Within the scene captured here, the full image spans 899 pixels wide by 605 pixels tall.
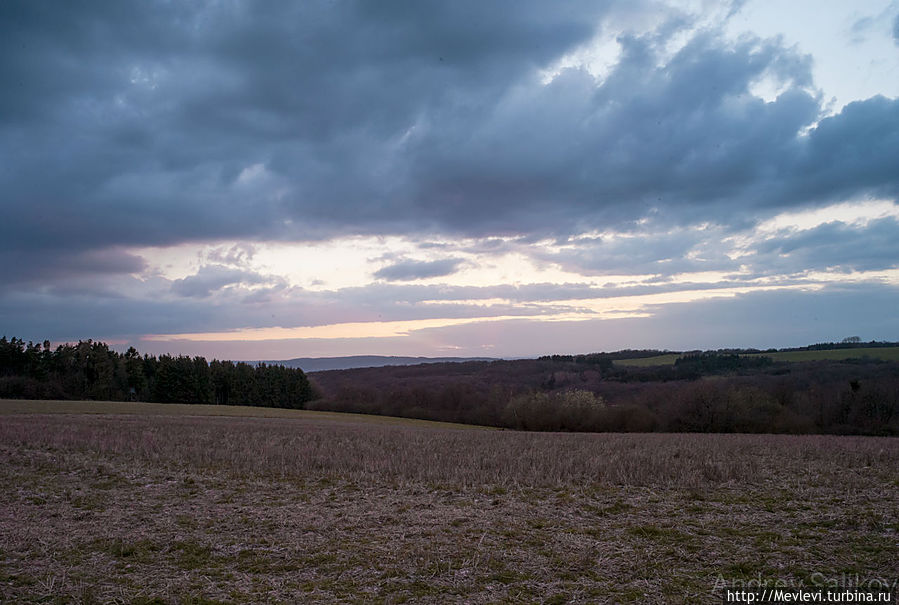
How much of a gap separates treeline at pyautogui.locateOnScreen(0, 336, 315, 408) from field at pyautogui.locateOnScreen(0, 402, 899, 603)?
2592 inches

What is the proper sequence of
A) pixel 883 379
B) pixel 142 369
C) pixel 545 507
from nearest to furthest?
pixel 545 507
pixel 883 379
pixel 142 369

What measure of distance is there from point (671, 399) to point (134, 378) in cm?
7494

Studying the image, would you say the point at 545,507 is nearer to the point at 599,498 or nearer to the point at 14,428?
the point at 599,498

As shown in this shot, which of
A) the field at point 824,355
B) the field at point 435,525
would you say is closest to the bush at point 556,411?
the field at point 435,525

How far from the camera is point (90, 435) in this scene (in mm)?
21031

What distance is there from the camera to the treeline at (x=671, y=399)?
147 ft

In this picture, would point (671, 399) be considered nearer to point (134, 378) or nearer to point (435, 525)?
point (435, 525)

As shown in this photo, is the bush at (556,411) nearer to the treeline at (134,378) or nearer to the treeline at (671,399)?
the treeline at (671,399)

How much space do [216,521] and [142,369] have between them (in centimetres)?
8467

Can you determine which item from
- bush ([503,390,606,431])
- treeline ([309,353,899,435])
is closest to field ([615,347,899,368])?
treeline ([309,353,899,435])

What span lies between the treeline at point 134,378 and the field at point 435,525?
6584cm

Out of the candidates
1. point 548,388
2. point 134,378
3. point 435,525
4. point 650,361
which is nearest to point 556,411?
point 548,388

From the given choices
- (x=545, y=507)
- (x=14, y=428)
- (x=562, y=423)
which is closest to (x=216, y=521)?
(x=545, y=507)

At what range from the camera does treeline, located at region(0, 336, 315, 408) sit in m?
73.7
